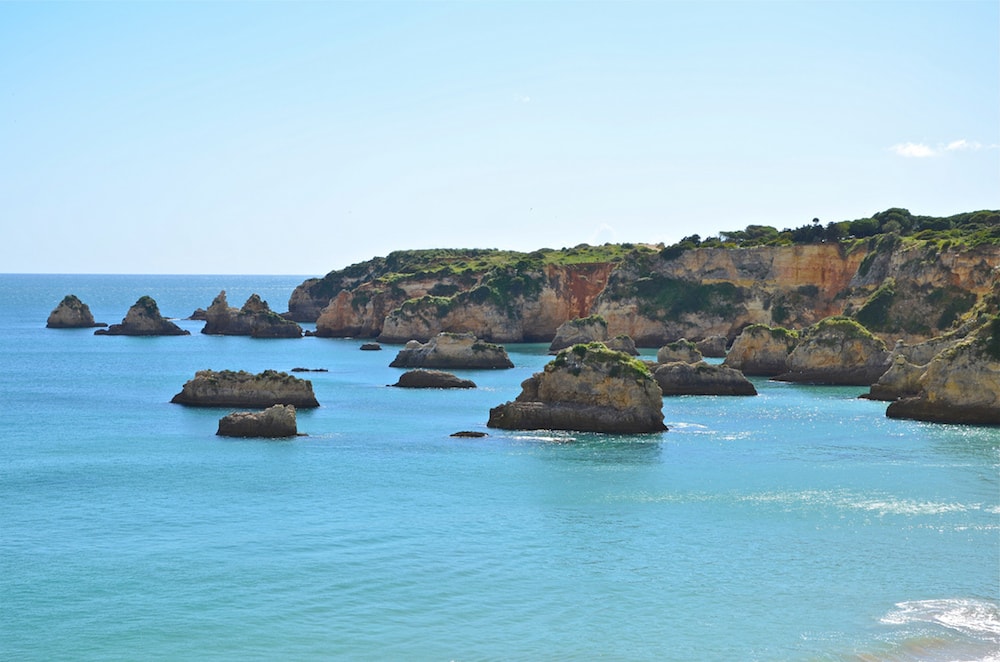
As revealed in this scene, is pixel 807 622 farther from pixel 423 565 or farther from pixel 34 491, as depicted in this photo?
pixel 34 491

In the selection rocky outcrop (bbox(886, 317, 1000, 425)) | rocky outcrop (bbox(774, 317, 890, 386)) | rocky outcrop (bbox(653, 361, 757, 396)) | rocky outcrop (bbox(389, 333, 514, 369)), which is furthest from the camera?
rocky outcrop (bbox(389, 333, 514, 369))

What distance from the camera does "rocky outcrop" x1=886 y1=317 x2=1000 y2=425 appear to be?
6412cm

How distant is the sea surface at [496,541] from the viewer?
29109 millimetres

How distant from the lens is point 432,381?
89.9m

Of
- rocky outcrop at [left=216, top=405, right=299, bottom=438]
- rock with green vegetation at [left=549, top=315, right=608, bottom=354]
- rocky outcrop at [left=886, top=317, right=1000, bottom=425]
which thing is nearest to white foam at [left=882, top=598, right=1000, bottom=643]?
rocky outcrop at [left=886, top=317, right=1000, bottom=425]

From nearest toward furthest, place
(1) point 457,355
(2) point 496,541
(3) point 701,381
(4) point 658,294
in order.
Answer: (2) point 496,541
(3) point 701,381
(1) point 457,355
(4) point 658,294

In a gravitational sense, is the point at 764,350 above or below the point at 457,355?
above

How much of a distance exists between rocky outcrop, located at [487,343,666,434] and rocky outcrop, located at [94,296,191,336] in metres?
105

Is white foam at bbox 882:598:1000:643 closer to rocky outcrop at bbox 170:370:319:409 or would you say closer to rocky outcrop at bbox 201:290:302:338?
rocky outcrop at bbox 170:370:319:409

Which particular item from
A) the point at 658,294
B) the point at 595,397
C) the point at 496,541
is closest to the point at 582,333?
the point at 658,294

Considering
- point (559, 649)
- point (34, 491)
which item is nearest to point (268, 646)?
point (559, 649)

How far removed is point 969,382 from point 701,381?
2223cm

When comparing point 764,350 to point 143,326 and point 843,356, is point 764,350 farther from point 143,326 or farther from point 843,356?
point 143,326

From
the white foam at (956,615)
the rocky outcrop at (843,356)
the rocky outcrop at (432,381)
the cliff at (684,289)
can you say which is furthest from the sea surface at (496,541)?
the cliff at (684,289)
